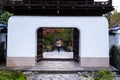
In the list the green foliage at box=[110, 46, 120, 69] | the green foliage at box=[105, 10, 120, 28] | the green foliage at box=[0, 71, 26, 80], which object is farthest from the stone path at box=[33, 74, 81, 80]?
the green foliage at box=[105, 10, 120, 28]

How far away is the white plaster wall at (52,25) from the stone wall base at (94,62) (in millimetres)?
220

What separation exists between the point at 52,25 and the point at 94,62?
308cm

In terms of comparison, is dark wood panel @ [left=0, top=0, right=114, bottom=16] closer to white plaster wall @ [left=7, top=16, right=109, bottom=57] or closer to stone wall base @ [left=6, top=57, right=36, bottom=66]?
white plaster wall @ [left=7, top=16, right=109, bottom=57]

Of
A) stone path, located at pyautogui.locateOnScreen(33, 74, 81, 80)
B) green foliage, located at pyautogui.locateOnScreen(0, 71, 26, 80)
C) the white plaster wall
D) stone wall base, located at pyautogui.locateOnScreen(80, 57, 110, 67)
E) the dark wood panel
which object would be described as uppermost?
the dark wood panel

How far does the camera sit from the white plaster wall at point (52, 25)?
17422 millimetres

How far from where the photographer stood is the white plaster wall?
1742 cm

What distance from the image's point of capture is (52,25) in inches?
688

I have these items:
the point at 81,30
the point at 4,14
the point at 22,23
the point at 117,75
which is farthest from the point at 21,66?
the point at 4,14

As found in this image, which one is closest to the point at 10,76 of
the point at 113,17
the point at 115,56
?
the point at 115,56

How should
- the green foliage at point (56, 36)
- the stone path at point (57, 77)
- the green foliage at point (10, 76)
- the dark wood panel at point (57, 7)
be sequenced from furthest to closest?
the green foliage at point (56, 36)
the dark wood panel at point (57, 7)
the stone path at point (57, 77)
the green foliage at point (10, 76)

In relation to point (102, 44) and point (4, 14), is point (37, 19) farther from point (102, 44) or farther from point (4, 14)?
point (4, 14)

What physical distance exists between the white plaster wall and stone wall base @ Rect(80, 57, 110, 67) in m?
0.22

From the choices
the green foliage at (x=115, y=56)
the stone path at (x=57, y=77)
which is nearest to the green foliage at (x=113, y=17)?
the green foliage at (x=115, y=56)

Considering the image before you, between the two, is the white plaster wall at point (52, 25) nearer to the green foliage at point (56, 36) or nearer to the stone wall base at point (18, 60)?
the stone wall base at point (18, 60)
